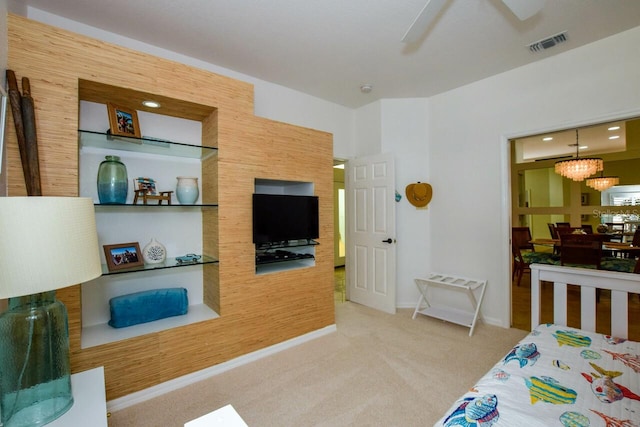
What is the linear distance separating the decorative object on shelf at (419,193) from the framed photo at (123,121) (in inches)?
124

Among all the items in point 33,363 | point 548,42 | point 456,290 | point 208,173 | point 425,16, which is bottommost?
point 456,290

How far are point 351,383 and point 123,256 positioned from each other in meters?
2.05

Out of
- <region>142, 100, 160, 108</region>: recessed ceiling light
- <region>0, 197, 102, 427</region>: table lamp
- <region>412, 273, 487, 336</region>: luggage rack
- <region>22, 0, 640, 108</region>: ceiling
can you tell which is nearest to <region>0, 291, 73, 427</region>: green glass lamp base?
<region>0, 197, 102, 427</region>: table lamp


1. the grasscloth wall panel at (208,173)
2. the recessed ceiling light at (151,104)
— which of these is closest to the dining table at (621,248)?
the grasscloth wall panel at (208,173)

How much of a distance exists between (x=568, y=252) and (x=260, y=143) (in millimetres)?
3505

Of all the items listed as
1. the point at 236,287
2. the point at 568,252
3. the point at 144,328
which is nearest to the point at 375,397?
the point at 236,287

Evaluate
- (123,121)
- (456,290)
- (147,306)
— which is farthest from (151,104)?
(456,290)

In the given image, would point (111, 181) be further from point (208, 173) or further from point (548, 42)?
point (548, 42)

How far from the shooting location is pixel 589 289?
6.80 ft

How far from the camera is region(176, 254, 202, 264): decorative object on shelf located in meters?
2.52

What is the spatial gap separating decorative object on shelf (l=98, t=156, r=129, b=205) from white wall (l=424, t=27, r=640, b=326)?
133 inches

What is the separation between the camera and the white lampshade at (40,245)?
0.89 m

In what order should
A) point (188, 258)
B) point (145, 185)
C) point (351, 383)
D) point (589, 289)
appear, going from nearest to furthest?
1. point (589, 289)
2. point (351, 383)
3. point (145, 185)
4. point (188, 258)

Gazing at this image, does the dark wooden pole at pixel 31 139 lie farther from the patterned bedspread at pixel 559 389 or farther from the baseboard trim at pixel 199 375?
the patterned bedspread at pixel 559 389
